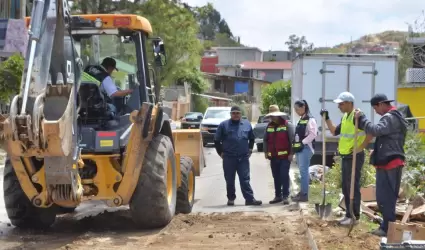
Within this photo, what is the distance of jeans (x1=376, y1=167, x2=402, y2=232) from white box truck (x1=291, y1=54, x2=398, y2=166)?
10055 mm

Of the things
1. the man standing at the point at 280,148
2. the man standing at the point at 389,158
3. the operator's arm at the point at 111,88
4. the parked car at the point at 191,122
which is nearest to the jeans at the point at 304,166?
the man standing at the point at 280,148

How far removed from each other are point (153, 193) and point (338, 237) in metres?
2.53

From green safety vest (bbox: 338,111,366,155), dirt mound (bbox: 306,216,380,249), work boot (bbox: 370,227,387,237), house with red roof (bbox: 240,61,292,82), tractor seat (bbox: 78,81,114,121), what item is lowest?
dirt mound (bbox: 306,216,380,249)

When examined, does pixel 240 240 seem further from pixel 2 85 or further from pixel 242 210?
pixel 2 85

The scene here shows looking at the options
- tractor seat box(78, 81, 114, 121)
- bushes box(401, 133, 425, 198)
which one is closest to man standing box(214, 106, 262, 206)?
bushes box(401, 133, 425, 198)

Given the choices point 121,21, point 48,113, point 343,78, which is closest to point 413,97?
point 343,78

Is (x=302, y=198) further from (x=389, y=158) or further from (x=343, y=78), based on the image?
(x=343, y=78)

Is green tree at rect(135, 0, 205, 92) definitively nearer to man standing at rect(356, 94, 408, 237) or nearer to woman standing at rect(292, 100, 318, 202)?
woman standing at rect(292, 100, 318, 202)

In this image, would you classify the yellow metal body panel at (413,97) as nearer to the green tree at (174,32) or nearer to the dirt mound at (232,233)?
the green tree at (174,32)

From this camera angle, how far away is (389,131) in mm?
9430

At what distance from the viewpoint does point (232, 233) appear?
10.1m

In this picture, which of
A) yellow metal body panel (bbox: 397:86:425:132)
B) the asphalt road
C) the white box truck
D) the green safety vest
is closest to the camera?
the green safety vest

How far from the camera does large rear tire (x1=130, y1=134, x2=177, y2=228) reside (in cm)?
1011

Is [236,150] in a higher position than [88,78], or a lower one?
lower
